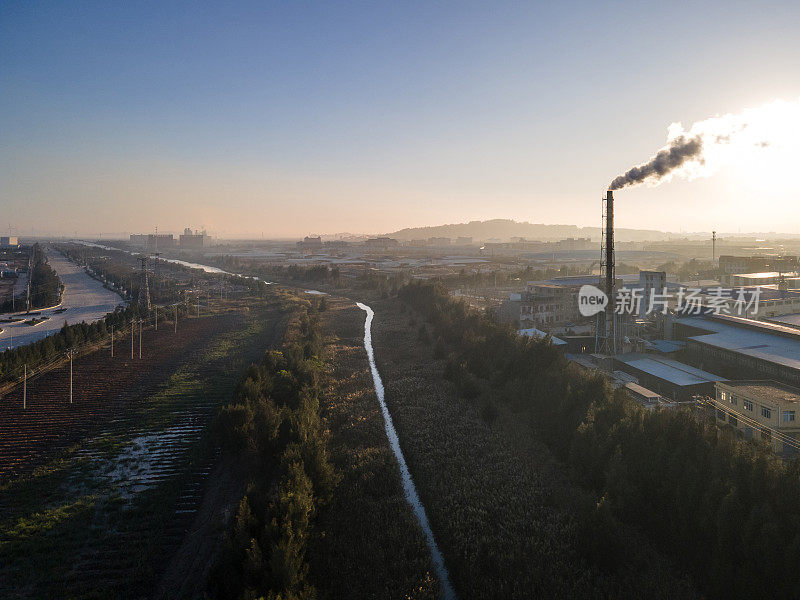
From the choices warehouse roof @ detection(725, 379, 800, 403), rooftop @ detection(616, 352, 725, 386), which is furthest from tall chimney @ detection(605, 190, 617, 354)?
warehouse roof @ detection(725, 379, 800, 403)

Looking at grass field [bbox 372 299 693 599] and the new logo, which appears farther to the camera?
the new logo

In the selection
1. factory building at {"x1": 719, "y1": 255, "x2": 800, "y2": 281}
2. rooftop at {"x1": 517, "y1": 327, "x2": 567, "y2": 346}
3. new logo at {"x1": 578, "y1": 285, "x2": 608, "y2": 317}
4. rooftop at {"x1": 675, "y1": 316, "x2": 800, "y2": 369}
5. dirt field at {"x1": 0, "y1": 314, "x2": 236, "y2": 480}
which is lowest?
dirt field at {"x1": 0, "y1": 314, "x2": 236, "y2": 480}

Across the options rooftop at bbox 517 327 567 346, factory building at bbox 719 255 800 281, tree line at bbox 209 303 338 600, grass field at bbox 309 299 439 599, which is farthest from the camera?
factory building at bbox 719 255 800 281

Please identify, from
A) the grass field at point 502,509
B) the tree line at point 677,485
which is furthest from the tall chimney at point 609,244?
the grass field at point 502,509

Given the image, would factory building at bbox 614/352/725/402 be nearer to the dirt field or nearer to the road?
the dirt field

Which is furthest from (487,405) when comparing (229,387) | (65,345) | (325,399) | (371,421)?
(65,345)

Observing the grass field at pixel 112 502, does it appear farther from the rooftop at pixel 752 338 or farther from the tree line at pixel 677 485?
the rooftop at pixel 752 338

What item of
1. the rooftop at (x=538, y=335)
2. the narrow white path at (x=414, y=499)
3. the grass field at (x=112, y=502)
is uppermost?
the rooftop at (x=538, y=335)
